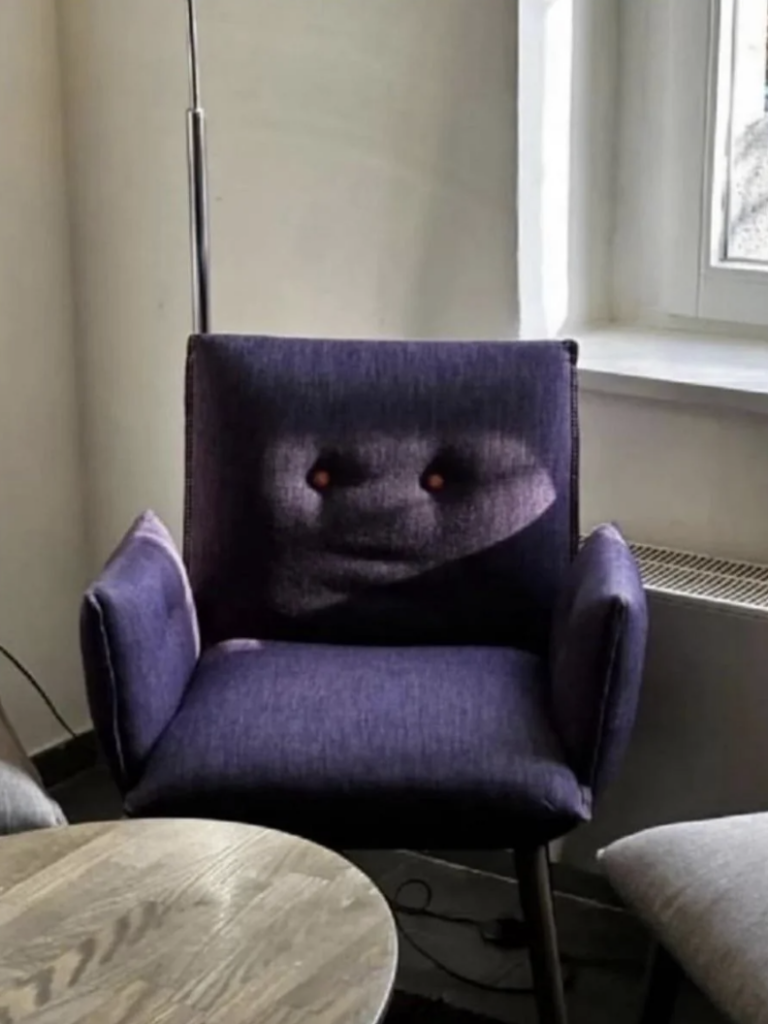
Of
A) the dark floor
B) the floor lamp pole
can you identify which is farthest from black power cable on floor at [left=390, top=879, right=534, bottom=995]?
the floor lamp pole

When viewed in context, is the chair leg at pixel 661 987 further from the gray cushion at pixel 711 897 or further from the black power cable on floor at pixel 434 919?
the black power cable on floor at pixel 434 919

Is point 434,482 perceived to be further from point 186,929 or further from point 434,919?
point 186,929

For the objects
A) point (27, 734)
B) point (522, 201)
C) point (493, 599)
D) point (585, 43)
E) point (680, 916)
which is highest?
point (585, 43)

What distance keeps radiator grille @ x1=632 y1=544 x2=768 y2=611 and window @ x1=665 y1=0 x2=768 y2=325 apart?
1.34ft

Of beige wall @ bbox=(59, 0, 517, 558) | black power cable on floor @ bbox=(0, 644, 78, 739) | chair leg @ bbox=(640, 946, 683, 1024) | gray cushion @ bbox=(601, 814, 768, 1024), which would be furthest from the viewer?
black power cable on floor @ bbox=(0, 644, 78, 739)

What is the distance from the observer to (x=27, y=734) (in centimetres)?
266

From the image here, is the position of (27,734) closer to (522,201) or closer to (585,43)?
(522,201)

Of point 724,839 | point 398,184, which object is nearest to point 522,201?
point 398,184

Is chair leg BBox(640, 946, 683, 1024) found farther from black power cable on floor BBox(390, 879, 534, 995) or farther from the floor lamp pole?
the floor lamp pole

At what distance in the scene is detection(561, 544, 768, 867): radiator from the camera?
205 centimetres

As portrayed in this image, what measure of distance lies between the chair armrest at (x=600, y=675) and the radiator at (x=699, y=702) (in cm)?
23

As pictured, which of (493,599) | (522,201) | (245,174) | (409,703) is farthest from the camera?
(245,174)

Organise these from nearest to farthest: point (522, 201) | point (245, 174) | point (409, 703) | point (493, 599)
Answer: point (409, 703) < point (493, 599) < point (522, 201) < point (245, 174)

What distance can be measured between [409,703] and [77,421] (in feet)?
3.38
